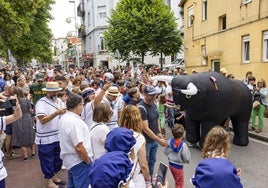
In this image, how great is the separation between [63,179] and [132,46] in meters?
18.6

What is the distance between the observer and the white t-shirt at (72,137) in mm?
3545

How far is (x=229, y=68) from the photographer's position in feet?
54.8

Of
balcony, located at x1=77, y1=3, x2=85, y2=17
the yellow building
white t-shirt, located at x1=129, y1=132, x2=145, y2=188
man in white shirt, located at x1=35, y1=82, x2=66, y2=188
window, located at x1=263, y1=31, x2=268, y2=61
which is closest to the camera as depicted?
white t-shirt, located at x1=129, y1=132, x2=145, y2=188

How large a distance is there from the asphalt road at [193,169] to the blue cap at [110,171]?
3.36m

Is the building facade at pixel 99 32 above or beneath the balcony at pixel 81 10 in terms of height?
beneath

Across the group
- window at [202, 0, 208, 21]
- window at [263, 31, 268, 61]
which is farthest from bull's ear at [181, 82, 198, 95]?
window at [202, 0, 208, 21]

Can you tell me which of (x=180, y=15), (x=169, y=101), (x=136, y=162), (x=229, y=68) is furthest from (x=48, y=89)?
(x=180, y=15)

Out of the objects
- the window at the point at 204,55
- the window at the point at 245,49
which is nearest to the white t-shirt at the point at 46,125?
the window at the point at 245,49

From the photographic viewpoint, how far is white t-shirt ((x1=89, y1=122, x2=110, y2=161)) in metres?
3.64

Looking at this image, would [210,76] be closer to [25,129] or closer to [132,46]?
[25,129]

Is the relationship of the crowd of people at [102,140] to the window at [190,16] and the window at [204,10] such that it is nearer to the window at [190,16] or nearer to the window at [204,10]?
the window at [204,10]

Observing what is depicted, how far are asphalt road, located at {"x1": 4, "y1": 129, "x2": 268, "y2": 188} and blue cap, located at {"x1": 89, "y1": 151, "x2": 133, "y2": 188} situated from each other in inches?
132

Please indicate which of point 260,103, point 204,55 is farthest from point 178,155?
point 204,55

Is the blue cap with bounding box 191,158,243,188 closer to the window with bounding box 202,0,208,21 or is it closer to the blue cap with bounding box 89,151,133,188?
the blue cap with bounding box 89,151,133,188
